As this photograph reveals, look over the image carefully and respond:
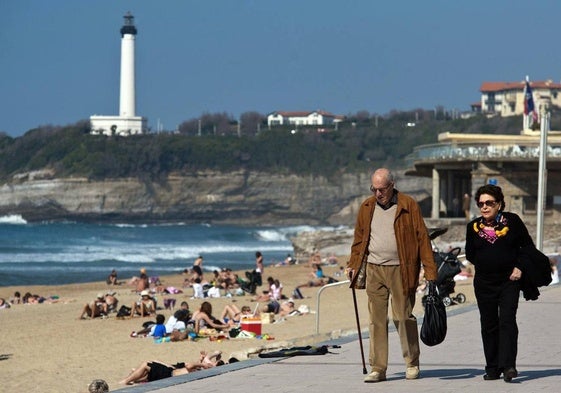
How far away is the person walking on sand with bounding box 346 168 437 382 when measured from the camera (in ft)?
32.3

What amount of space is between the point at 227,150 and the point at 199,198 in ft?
43.8

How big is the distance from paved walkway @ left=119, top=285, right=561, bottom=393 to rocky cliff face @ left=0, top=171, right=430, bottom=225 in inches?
5672

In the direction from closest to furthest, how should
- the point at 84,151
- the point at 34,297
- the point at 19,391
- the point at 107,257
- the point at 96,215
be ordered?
the point at 19,391, the point at 34,297, the point at 107,257, the point at 96,215, the point at 84,151

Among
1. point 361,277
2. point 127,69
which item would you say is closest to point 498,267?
point 361,277

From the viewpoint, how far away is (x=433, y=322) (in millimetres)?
9852

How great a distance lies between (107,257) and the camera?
67062 millimetres

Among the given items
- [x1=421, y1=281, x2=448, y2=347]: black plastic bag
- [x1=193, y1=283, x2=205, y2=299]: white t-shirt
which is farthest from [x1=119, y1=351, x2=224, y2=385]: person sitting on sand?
[x1=193, y1=283, x2=205, y2=299]: white t-shirt

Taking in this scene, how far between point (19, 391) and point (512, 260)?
7237 mm

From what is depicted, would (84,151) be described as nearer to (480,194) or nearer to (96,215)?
(96,215)

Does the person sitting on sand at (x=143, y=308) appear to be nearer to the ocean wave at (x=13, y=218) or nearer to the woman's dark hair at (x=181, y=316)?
the woman's dark hair at (x=181, y=316)

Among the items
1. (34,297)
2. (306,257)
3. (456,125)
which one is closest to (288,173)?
(456,125)

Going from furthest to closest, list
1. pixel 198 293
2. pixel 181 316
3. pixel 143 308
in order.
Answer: pixel 198 293 → pixel 143 308 → pixel 181 316

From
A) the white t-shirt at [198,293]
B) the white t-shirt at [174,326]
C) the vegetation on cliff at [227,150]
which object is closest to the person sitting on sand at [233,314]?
the white t-shirt at [174,326]

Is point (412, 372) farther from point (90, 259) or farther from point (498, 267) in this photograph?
point (90, 259)
